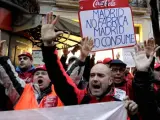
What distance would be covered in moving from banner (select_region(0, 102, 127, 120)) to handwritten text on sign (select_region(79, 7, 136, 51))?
7.98ft

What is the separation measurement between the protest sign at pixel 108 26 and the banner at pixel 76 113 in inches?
95.4

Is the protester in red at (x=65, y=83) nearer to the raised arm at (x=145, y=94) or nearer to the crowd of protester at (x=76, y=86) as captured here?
the crowd of protester at (x=76, y=86)

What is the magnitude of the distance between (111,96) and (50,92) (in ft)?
2.92

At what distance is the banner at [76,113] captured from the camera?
2.56 metres

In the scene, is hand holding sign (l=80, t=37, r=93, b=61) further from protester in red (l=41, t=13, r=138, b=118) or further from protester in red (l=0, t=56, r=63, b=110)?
protester in red (l=0, t=56, r=63, b=110)

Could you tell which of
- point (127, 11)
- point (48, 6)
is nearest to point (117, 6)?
point (127, 11)

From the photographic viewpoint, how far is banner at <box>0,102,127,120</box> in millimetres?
2559

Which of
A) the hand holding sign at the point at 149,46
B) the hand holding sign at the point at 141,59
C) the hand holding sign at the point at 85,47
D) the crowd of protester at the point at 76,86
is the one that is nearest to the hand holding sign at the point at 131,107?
the crowd of protester at the point at 76,86

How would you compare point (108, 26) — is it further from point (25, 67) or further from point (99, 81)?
point (99, 81)

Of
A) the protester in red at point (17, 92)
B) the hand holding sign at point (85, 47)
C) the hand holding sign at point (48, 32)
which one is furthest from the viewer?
the hand holding sign at point (85, 47)

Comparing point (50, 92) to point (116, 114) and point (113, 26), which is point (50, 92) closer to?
point (116, 114)

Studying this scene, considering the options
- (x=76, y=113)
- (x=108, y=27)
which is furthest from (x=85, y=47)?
(x=108, y=27)

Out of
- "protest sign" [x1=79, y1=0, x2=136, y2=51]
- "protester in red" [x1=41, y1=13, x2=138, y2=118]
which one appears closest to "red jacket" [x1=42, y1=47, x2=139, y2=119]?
"protester in red" [x1=41, y1=13, x2=138, y2=118]

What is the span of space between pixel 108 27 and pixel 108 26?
0.06 ft
